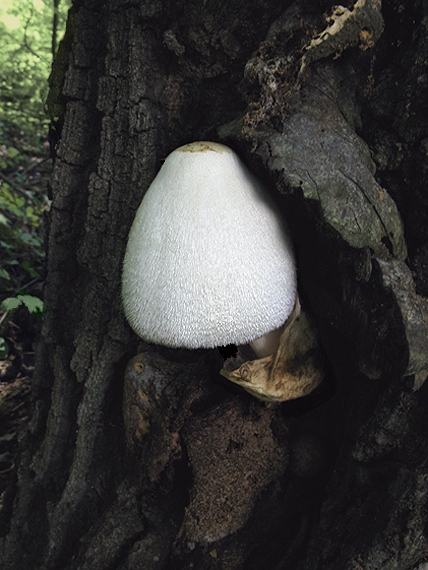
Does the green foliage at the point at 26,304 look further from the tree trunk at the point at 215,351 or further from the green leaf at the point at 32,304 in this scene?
the tree trunk at the point at 215,351

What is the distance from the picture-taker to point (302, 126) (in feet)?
4.29

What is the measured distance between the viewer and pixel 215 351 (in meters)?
1.52

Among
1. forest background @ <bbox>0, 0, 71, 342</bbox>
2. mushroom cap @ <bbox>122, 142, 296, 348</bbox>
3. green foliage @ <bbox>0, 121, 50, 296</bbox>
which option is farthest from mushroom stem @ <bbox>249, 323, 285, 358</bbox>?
forest background @ <bbox>0, 0, 71, 342</bbox>

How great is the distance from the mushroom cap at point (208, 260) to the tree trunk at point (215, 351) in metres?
0.14

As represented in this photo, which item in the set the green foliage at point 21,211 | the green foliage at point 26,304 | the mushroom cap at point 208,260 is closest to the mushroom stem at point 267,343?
the mushroom cap at point 208,260

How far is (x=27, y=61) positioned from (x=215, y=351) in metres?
6.07

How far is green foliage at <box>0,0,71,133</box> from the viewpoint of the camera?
16.7 ft

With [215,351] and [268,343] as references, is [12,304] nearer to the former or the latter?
[215,351]

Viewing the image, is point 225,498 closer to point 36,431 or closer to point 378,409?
point 378,409

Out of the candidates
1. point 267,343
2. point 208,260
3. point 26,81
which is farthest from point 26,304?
point 26,81

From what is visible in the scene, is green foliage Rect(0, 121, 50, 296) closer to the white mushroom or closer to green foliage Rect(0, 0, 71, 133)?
green foliage Rect(0, 0, 71, 133)

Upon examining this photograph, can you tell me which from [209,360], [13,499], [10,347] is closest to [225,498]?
[209,360]

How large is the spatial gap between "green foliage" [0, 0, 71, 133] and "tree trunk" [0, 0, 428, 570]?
4180 millimetres

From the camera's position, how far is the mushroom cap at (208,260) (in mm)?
1228
